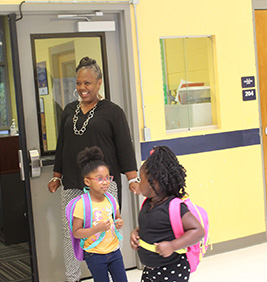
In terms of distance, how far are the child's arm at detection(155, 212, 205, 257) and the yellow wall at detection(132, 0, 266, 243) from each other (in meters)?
1.90

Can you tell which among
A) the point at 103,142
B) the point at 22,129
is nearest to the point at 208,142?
the point at 103,142

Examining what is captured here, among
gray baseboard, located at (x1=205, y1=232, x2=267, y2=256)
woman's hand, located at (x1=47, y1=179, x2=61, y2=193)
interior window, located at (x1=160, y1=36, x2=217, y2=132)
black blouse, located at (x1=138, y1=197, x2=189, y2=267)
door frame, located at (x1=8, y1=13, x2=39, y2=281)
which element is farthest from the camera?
gray baseboard, located at (x1=205, y1=232, x2=267, y2=256)

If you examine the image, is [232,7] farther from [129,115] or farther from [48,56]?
[48,56]

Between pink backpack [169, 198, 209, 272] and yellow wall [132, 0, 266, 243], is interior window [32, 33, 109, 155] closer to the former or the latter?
yellow wall [132, 0, 266, 243]

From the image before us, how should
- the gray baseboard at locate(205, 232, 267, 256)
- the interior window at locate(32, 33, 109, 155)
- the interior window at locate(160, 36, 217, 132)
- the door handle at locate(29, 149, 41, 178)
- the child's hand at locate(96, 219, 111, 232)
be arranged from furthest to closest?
1. the gray baseboard at locate(205, 232, 267, 256)
2. the interior window at locate(160, 36, 217, 132)
3. the interior window at locate(32, 33, 109, 155)
4. the door handle at locate(29, 149, 41, 178)
5. the child's hand at locate(96, 219, 111, 232)

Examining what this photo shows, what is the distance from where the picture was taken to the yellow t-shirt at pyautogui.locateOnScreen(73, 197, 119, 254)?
9.54ft

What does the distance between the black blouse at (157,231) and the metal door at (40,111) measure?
1.61 meters

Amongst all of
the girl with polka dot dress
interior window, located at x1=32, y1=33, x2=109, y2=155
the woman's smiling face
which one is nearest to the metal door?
interior window, located at x1=32, y1=33, x2=109, y2=155

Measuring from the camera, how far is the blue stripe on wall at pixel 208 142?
13.8 ft

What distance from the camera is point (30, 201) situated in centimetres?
368

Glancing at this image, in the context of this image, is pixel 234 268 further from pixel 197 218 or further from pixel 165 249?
pixel 165 249

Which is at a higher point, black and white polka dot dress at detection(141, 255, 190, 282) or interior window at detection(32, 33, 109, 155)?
interior window at detection(32, 33, 109, 155)

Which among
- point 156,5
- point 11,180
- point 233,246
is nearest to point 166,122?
point 156,5

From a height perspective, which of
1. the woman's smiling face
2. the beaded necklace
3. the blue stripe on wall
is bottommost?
the blue stripe on wall
